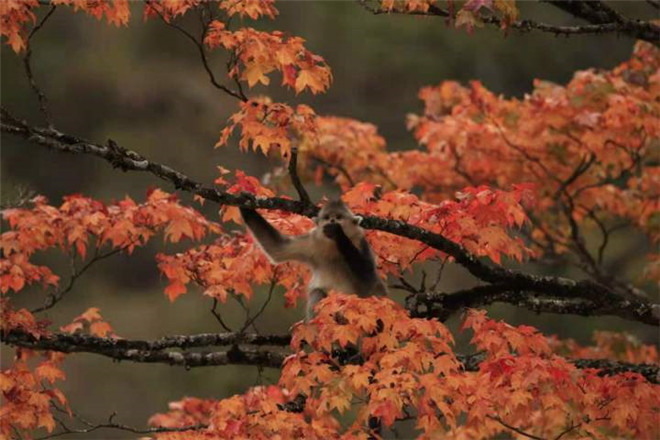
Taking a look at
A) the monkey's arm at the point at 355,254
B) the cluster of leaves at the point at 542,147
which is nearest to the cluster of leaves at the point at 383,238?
the monkey's arm at the point at 355,254

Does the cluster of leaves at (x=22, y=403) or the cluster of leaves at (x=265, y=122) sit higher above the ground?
the cluster of leaves at (x=265, y=122)

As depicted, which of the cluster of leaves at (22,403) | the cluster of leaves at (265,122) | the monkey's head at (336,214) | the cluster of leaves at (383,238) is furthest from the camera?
the cluster of leaves at (22,403)

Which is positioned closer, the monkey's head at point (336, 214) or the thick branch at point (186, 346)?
Answer: the monkey's head at point (336, 214)

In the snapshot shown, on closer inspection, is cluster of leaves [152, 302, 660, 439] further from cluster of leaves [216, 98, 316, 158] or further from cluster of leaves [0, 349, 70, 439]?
cluster of leaves [0, 349, 70, 439]

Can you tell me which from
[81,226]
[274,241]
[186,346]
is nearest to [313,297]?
[274,241]

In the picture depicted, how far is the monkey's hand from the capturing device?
661cm

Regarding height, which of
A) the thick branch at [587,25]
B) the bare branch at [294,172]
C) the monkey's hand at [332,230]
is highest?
the thick branch at [587,25]

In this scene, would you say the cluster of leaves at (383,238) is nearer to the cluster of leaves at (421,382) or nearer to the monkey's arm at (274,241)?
the monkey's arm at (274,241)

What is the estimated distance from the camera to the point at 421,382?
570 cm

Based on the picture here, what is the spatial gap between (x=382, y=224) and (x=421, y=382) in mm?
1086

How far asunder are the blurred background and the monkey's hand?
12608mm

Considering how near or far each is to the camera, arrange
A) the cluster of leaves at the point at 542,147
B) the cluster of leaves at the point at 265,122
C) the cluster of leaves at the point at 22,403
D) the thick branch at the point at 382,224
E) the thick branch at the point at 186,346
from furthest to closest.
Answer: the cluster of leaves at the point at 542,147
the thick branch at the point at 186,346
the cluster of leaves at the point at 22,403
the cluster of leaves at the point at 265,122
the thick branch at the point at 382,224

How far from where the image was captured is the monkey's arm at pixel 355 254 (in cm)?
667

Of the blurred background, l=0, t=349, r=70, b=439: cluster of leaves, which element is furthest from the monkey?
the blurred background
